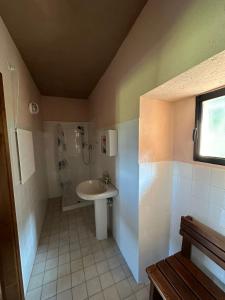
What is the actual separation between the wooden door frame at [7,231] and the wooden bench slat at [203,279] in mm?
1412

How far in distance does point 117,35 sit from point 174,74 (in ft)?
2.92

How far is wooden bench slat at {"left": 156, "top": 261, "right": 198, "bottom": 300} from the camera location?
3.02 ft

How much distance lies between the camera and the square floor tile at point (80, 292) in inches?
49.6

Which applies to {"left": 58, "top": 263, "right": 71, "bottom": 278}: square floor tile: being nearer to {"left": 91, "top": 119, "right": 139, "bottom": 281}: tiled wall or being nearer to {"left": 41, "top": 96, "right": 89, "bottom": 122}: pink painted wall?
{"left": 91, "top": 119, "right": 139, "bottom": 281}: tiled wall

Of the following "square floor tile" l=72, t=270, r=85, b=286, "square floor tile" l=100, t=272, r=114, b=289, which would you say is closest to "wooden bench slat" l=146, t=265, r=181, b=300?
"square floor tile" l=100, t=272, r=114, b=289

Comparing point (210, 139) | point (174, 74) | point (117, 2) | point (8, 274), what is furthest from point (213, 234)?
point (117, 2)

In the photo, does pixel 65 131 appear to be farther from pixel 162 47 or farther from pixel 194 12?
pixel 194 12

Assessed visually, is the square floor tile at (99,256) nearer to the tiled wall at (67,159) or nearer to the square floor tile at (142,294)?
the square floor tile at (142,294)

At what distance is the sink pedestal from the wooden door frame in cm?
99

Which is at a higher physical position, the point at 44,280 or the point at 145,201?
the point at 145,201

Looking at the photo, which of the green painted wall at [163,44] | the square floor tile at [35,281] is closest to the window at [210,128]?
the green painted wall at [163,44]

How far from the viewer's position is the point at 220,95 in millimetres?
1041

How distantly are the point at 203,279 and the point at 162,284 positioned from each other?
1.07 ft

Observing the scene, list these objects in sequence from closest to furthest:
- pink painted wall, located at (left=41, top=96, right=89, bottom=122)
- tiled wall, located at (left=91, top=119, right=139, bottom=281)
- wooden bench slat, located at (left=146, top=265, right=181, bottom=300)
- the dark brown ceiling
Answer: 1. wooden bench slat, located at (left=146, top=265, right=181, bottom=300)
2. the dark brown ceiling
3. tiled wall, located at (left=91, top=119, right=139, bottom=281)
4. pink painted wall, located at (left=41, top=96, right=89, bottom=122)
